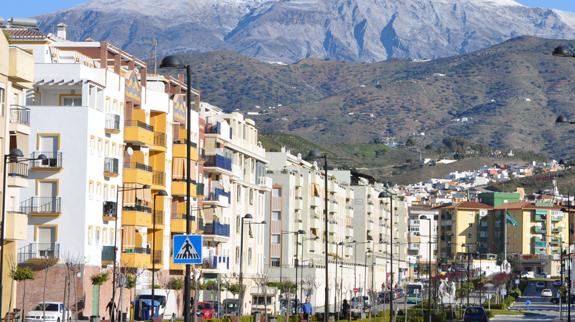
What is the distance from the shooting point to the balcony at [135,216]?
9719 centimetres

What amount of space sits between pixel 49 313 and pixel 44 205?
44.8 ft

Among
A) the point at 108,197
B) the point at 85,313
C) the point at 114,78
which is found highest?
the point at 114,78

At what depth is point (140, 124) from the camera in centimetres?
10044

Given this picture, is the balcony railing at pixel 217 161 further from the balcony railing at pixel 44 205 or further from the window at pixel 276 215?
the balcony railing at pixel 44 205

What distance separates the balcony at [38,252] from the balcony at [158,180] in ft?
54.0

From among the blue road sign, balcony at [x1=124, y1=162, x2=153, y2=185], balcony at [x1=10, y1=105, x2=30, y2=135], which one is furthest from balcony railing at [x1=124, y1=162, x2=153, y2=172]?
the blue road sign

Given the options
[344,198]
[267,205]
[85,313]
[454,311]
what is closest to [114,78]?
[85,313]

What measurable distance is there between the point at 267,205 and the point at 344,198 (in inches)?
1660

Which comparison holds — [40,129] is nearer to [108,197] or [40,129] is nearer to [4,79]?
[108,197]

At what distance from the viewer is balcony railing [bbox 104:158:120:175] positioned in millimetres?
92906

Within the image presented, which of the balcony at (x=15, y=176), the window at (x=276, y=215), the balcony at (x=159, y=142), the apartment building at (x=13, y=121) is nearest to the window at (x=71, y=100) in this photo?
the balcony at (x=159, y=142)

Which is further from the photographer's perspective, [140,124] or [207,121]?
[207,121]

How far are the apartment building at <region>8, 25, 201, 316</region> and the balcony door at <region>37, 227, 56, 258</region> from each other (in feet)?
0.18

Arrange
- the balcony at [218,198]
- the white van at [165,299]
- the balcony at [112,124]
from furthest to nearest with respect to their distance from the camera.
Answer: the balcony at [218,198] → the white van at [165,299] → the balcony at [112,124]
